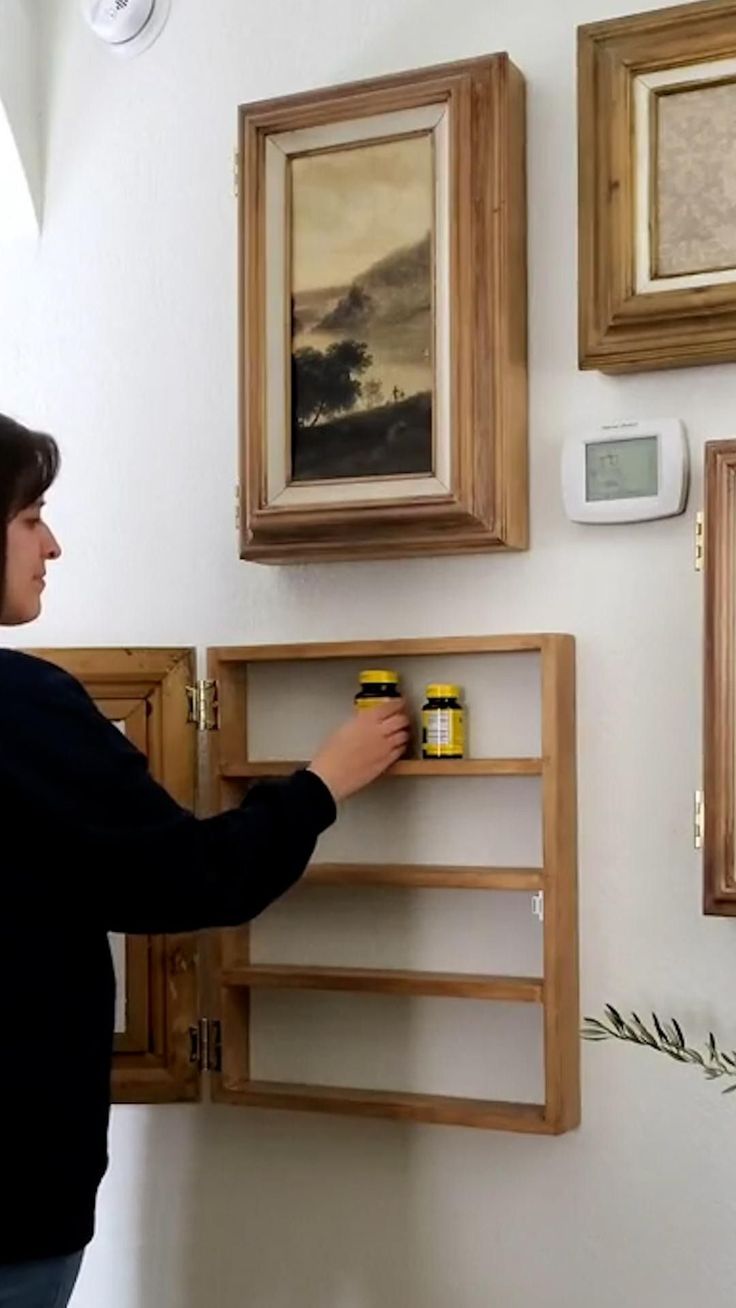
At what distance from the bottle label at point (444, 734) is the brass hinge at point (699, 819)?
0.24 m

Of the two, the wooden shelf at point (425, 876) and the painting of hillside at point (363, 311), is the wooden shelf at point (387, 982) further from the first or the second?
the painting of hillside at point (363, 311)

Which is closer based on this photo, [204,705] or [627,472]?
[627,472]

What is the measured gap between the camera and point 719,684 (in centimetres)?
149

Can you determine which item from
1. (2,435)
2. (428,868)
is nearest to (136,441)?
(2,435)

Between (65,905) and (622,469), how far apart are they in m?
0.67

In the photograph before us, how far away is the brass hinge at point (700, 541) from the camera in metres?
1.51

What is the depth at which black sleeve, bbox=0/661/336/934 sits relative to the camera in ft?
4.63

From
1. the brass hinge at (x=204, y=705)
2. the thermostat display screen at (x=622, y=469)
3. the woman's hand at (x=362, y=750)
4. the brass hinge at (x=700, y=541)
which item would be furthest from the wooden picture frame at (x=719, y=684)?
the brass hinge at (x=204, y=705)

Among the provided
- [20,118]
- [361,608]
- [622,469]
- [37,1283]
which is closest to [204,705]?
[361,608]

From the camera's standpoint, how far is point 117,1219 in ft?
6.25

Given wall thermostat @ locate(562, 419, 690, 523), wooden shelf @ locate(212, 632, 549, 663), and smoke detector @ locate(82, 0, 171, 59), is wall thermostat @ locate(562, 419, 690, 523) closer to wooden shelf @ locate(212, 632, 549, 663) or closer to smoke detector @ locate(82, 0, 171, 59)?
wooden shelf @ locate(212, 632, 549, 663)

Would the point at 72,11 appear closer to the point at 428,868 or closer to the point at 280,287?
the point at 280,287

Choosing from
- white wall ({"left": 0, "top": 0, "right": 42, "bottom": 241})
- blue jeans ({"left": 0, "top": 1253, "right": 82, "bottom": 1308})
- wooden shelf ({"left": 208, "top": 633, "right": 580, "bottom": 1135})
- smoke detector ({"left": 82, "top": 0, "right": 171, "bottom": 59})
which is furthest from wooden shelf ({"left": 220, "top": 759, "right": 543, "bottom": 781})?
smoke detector ({"left": 82, "top": 0, "right": 171, "bottom": 59})

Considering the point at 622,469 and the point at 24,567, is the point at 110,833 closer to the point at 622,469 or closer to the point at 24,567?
the point at 24,567
